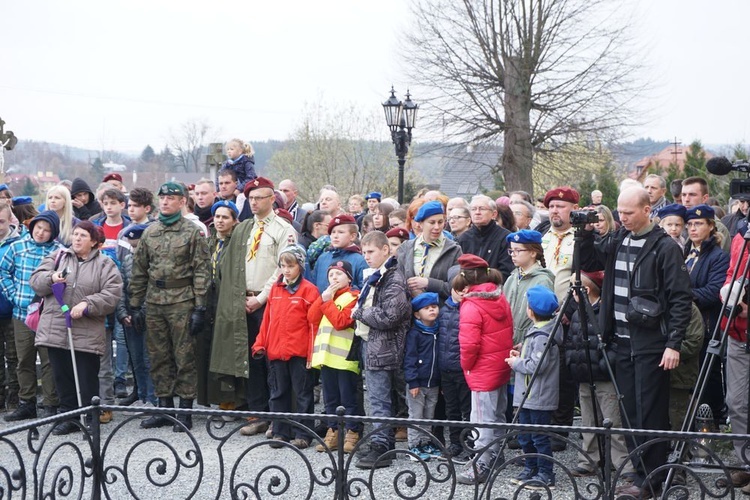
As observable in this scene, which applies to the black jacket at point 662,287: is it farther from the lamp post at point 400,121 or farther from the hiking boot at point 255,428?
the lamp post at point 400,121

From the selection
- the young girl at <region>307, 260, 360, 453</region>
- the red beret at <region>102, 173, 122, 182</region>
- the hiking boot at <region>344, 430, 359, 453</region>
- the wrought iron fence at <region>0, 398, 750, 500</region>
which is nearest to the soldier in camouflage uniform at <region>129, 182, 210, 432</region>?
the wrought iron fence at <region>0, 398, 750, 500</region>

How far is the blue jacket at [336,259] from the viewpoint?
24.8ft

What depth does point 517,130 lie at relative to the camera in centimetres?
2378

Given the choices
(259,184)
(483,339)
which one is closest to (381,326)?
(483,339)

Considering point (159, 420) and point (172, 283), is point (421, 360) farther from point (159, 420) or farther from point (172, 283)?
point (159, 420)

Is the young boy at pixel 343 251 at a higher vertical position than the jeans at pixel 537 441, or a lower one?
higher

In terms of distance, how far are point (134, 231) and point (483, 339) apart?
161 inches

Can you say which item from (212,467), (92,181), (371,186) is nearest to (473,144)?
(371,186)

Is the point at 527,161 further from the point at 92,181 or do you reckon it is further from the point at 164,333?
the point at 92,181

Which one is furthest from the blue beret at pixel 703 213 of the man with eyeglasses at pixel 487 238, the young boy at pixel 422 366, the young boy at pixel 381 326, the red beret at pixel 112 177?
the red beret at pixel 112 177

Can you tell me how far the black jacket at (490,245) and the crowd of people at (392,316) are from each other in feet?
0.05

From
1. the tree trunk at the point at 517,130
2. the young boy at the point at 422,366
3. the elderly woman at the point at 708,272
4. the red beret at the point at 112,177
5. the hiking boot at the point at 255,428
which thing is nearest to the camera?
the elderly woman at the point at 708,272

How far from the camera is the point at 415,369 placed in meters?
7.04

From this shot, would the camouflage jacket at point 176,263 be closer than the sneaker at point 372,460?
No
